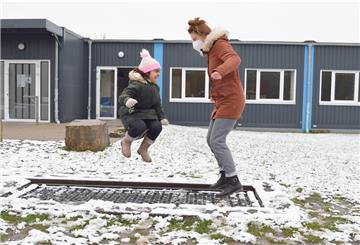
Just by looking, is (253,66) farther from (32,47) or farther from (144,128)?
(144,128)

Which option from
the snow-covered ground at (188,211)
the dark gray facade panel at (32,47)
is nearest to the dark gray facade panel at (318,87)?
the dark gray facade panel at (32,47)

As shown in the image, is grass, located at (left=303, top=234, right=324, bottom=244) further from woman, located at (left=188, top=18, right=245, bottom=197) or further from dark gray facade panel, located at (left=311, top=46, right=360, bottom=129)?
dark gray facade panel, located at (left=311, top=46, right=360, bottom=129)

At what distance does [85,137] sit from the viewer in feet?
31.7

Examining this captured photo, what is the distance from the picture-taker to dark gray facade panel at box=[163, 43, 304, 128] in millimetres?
20141

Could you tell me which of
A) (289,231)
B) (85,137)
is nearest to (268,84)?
(85,137)

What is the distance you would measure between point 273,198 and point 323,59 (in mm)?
16078

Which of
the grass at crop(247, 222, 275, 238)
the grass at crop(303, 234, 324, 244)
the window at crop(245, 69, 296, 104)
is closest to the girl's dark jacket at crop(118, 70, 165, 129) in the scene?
the grass at crop(247, 222, 275, 238)

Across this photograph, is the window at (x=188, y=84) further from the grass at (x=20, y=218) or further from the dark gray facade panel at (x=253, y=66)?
the grass at (x=20, y=218)

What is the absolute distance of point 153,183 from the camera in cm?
594

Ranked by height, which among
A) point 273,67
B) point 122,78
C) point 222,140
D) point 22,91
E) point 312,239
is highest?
point 273,67

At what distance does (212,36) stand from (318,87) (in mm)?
16173

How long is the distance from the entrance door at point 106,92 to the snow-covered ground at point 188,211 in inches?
461

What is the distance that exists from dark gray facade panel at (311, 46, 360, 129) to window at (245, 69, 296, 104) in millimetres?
1025

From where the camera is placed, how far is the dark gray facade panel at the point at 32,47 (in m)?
17.9
